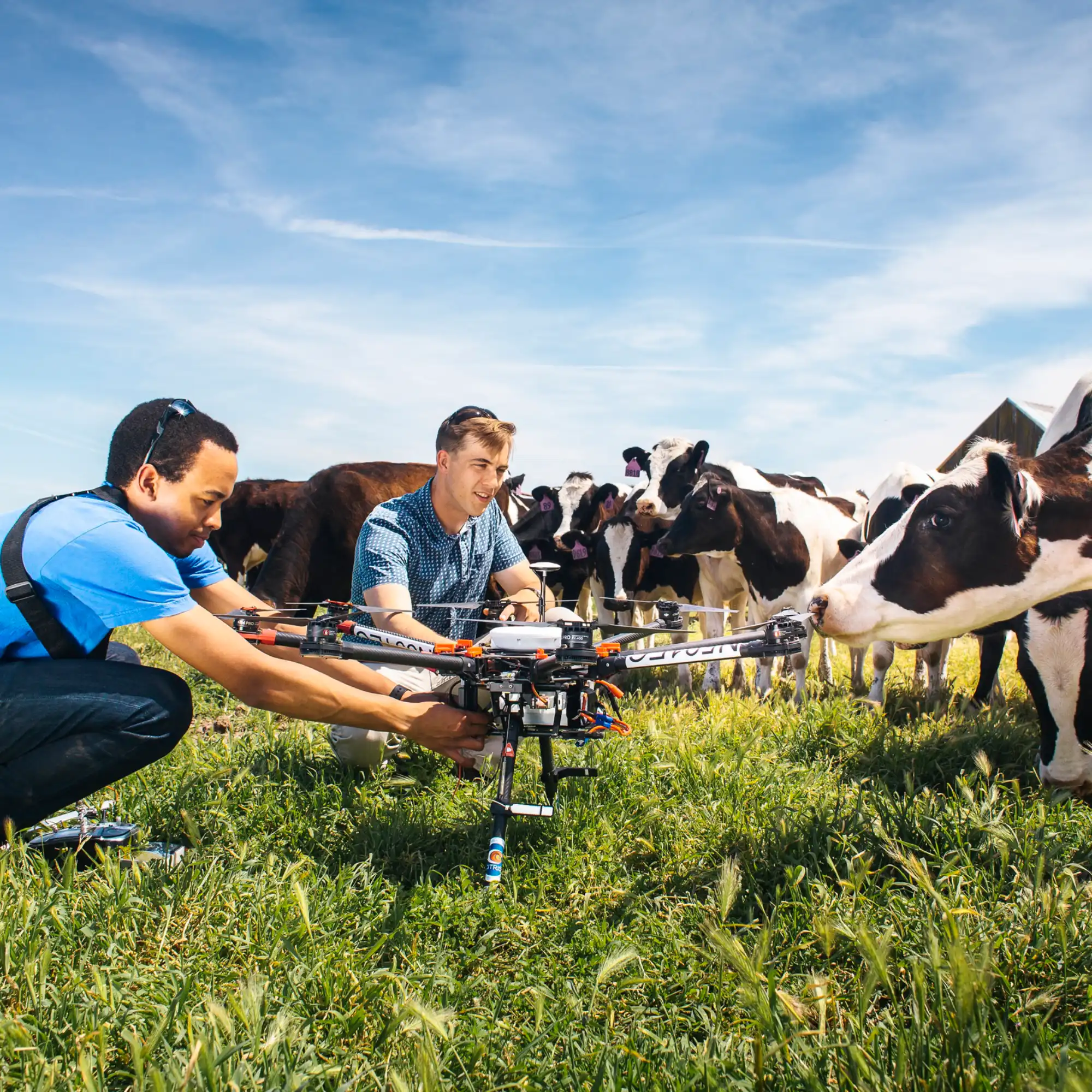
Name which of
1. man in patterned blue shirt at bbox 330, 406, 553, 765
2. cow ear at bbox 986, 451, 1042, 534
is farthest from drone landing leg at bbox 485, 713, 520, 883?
cow ear at bbox 986, 451, 1042, 534

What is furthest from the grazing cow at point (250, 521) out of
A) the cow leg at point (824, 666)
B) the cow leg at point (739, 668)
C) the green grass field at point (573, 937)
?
the green grass field at point (573, 937)

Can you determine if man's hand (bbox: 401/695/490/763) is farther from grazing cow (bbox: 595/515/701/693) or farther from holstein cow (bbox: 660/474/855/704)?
grazing cow (bbox: 595/515/701/693)

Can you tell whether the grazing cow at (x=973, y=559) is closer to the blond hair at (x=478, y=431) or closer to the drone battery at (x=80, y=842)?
the blond hair at (x=478, y=431)

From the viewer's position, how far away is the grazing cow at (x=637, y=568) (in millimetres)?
10828

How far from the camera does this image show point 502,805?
10.1 ft

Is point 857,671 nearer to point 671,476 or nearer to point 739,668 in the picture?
point 739,668

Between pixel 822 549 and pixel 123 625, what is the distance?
21.4 ft

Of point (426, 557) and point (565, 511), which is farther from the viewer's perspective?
point (565, 511)

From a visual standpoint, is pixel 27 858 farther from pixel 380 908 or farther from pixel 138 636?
pixel 138 636

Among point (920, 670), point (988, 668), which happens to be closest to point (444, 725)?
point (988, 668)

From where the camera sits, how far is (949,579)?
3.54m

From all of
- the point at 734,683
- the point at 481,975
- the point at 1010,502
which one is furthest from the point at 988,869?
the point at 734,683

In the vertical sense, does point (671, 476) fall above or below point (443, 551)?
above

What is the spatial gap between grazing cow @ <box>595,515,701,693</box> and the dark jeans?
7.44 m
